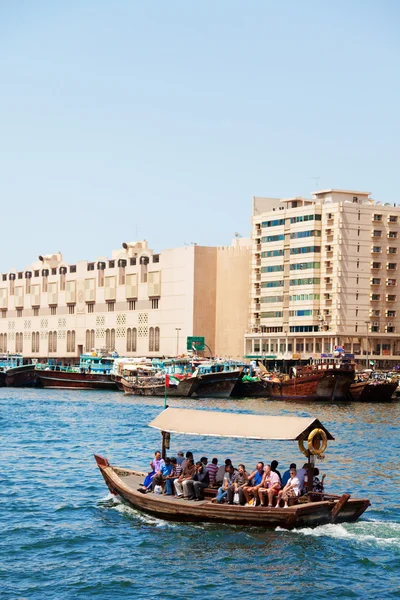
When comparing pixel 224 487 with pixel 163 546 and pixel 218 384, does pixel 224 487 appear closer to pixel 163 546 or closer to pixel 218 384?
pixel 163 546

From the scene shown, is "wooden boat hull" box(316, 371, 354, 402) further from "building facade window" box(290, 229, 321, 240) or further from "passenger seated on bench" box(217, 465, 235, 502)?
"passenger seated on bench" box(217, 465, 235, 502)

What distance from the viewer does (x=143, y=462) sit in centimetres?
4797

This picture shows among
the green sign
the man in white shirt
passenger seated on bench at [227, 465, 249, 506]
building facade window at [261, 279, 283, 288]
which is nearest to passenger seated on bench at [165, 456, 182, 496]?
passenger seated on bench at [227, 465, 249, 506]

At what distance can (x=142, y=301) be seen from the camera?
17250 cm

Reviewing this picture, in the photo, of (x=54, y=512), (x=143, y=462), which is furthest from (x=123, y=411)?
(x=54, y=512)

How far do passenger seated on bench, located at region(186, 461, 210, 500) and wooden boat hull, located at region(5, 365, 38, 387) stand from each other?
108 m

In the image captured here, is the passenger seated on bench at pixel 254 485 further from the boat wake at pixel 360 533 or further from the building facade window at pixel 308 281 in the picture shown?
the building facade window at pixel 308 281

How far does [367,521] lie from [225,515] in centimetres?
471

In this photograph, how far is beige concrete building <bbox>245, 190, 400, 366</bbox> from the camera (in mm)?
142750

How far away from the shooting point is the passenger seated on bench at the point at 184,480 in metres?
33.0

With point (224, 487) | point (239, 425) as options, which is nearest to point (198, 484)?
point (224, 487)

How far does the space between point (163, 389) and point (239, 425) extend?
8279cm

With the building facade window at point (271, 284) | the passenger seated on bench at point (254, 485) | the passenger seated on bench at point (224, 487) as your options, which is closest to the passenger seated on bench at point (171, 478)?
the passenger seated on bench at point (224, 487)

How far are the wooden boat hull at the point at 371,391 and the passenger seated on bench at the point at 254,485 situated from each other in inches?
2998
